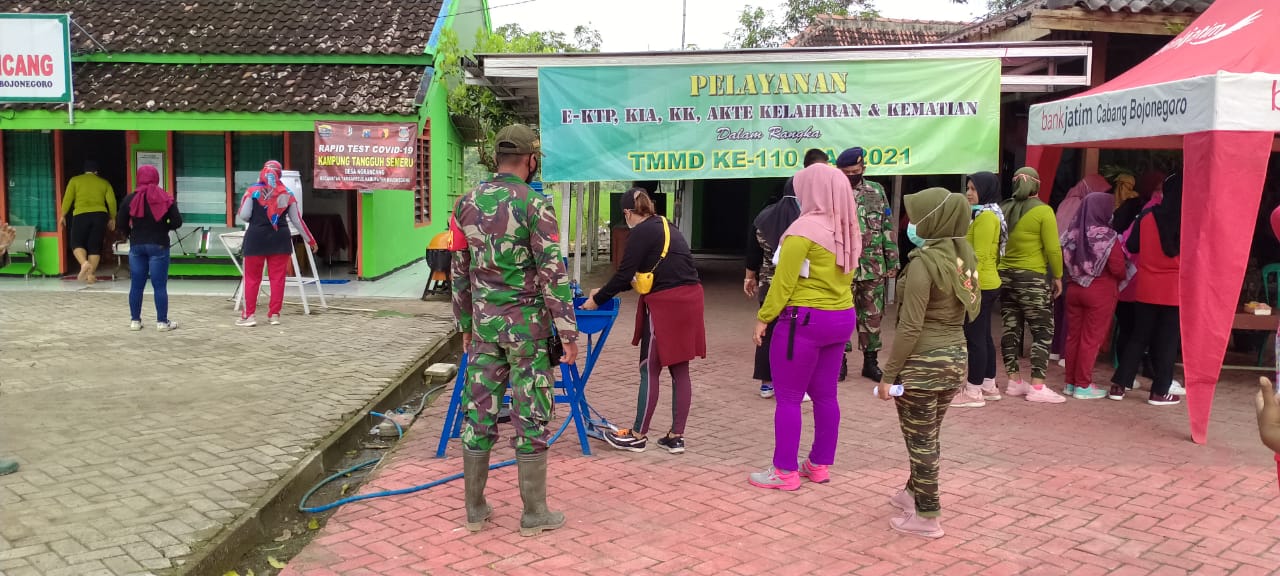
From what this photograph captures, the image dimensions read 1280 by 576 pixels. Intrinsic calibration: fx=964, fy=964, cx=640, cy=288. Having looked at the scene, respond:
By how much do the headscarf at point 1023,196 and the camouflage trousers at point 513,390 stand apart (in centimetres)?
406

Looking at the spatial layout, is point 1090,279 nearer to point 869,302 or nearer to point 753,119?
point 869,302

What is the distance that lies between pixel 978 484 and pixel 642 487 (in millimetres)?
1774

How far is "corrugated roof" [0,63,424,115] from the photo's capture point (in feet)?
39.6

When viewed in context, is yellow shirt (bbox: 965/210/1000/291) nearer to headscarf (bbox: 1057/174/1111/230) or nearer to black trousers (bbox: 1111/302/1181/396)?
black trousers (bbox: 1111/302/1181/396)

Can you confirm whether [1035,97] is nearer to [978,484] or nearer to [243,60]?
[978,484]

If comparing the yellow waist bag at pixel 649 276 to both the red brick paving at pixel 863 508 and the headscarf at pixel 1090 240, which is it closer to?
the red brick paving at pixel 863 508

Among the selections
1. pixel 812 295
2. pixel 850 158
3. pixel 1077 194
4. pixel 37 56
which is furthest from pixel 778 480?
pixel 37 56

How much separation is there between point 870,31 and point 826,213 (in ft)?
71.5

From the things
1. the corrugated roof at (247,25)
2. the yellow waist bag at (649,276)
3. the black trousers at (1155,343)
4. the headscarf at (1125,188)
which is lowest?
the black trousers at (1155,343)

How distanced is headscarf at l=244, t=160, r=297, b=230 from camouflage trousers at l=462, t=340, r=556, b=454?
535 cm

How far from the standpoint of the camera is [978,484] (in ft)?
16.7

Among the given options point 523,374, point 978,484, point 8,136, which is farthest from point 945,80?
point 8,136

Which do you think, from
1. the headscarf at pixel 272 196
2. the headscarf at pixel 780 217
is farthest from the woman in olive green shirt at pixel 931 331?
the headscarf at pixel 272 196

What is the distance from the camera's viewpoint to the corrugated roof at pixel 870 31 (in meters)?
24.2
